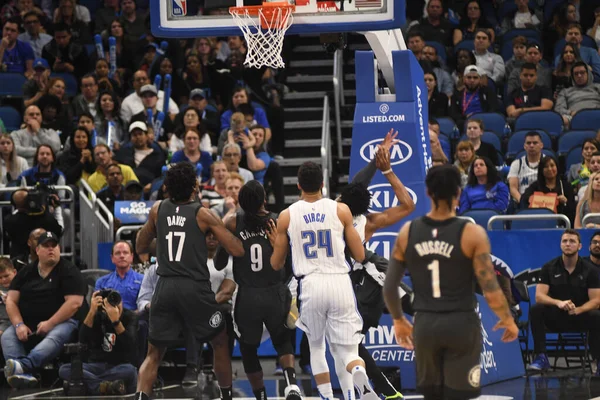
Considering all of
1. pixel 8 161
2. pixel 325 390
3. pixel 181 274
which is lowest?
pixel 325 390

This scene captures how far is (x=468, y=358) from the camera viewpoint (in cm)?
743

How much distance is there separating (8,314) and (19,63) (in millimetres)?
8313

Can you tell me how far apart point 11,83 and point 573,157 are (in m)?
9.91

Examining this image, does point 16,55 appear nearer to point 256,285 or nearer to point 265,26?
point 265,26

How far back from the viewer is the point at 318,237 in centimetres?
963

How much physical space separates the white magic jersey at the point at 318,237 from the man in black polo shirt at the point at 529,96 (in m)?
9.07

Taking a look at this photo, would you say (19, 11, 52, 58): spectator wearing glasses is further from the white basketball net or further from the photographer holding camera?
the white basketball net

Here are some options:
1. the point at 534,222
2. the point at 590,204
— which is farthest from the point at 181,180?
the point at 590,204

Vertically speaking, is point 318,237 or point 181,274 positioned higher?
point 318,237

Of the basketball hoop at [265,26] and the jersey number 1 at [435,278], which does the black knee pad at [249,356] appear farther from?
the jersey number 1 at [435,278]

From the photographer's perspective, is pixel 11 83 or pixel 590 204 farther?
pixel 11 83

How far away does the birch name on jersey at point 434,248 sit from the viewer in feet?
24.6

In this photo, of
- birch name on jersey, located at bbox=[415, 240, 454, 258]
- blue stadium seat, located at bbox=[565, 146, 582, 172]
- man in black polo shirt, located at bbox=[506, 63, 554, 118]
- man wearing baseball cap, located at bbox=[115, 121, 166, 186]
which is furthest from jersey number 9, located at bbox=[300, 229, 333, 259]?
man in black polo shirt, located at bbox=[506, 63, 554, 118]

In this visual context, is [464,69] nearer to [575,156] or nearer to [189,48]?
[575,156]
